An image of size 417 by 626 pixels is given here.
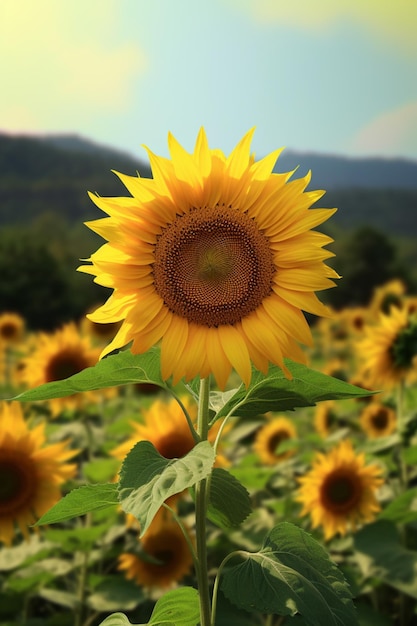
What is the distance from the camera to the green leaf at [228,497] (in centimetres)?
150

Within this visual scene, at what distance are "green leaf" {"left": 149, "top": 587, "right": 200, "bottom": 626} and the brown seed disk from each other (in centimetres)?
54

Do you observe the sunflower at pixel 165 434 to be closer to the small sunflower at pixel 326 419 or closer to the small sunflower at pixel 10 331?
the small sunflower at pixel 326 419

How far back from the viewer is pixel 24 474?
264 centimetres

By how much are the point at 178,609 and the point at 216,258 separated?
2.30 feet

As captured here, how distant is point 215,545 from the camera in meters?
3.29

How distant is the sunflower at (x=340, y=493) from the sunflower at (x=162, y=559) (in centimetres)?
58

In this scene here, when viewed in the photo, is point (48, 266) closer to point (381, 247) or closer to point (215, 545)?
point (381, 247)

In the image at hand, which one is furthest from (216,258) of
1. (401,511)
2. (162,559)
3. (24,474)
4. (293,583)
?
(162,559)

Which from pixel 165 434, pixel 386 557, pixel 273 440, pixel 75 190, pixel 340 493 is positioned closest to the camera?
pixel 386 557

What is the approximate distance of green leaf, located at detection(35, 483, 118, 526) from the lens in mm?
1414

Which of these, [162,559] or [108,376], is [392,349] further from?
[108,376]

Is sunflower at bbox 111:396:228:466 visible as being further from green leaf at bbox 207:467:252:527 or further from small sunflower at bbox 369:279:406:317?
small sunflower at bbox 369:279:406:317

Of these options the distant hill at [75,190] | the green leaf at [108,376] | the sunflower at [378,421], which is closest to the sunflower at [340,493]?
the sunflower at [378,421]

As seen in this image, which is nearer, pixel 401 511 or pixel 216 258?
pixel 216 258
